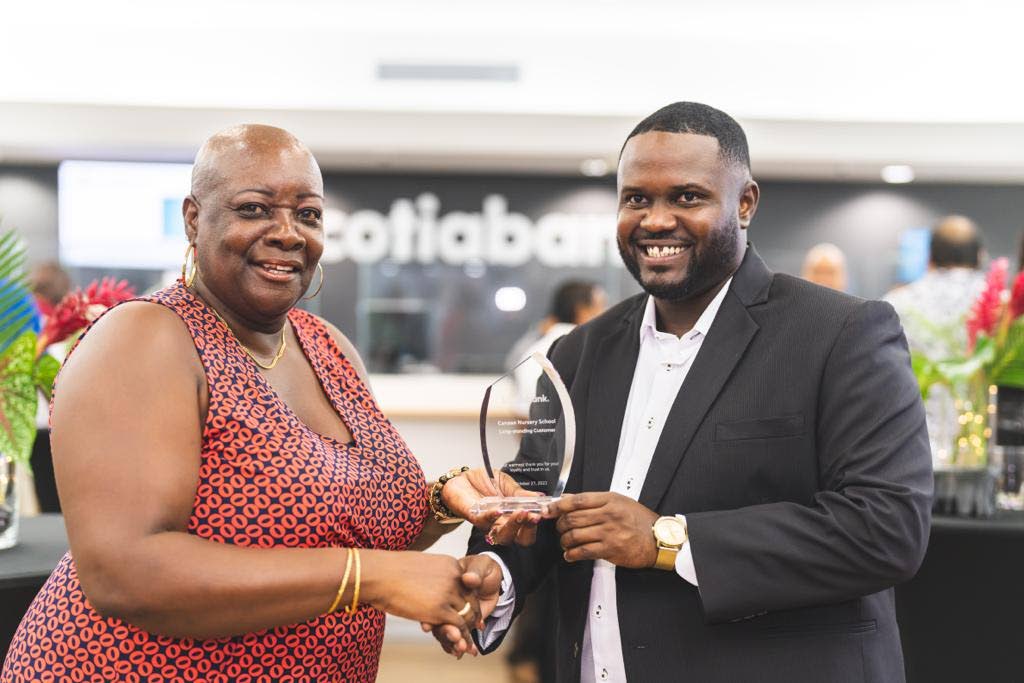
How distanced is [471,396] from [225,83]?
10.0ft

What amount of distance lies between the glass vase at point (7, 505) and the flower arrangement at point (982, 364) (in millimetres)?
2571

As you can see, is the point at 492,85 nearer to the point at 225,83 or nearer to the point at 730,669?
the point at 225,83

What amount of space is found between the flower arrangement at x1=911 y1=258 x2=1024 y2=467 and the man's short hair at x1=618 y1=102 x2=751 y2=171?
4.76 feet

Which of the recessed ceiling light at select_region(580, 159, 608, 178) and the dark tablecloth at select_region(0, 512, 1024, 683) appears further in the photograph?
the recessed ceiling light at select_region(580, 159, 608, 178)

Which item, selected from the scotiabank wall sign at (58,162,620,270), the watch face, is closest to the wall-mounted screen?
the scotiabank wall sign at (58,162,620,270)

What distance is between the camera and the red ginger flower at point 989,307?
3.01 m

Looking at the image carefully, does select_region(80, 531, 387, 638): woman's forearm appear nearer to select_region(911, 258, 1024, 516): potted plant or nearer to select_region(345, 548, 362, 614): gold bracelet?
select_region(345, 548, 362, 614): gold bracelet

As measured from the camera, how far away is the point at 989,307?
3012 mm

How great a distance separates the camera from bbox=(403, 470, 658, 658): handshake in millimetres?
1636

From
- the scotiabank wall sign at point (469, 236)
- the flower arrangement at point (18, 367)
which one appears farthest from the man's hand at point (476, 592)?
the scotiabank wall sign at point (469, 236)

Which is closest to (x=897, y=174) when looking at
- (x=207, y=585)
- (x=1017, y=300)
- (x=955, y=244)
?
(x=955, y=244)

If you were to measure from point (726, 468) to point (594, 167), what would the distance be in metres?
6.28

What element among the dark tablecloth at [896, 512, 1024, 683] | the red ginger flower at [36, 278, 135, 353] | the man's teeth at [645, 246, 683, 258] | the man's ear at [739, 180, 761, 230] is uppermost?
the man's ear at [739, 180, 761, 230]

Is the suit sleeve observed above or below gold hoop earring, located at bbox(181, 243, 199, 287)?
below
